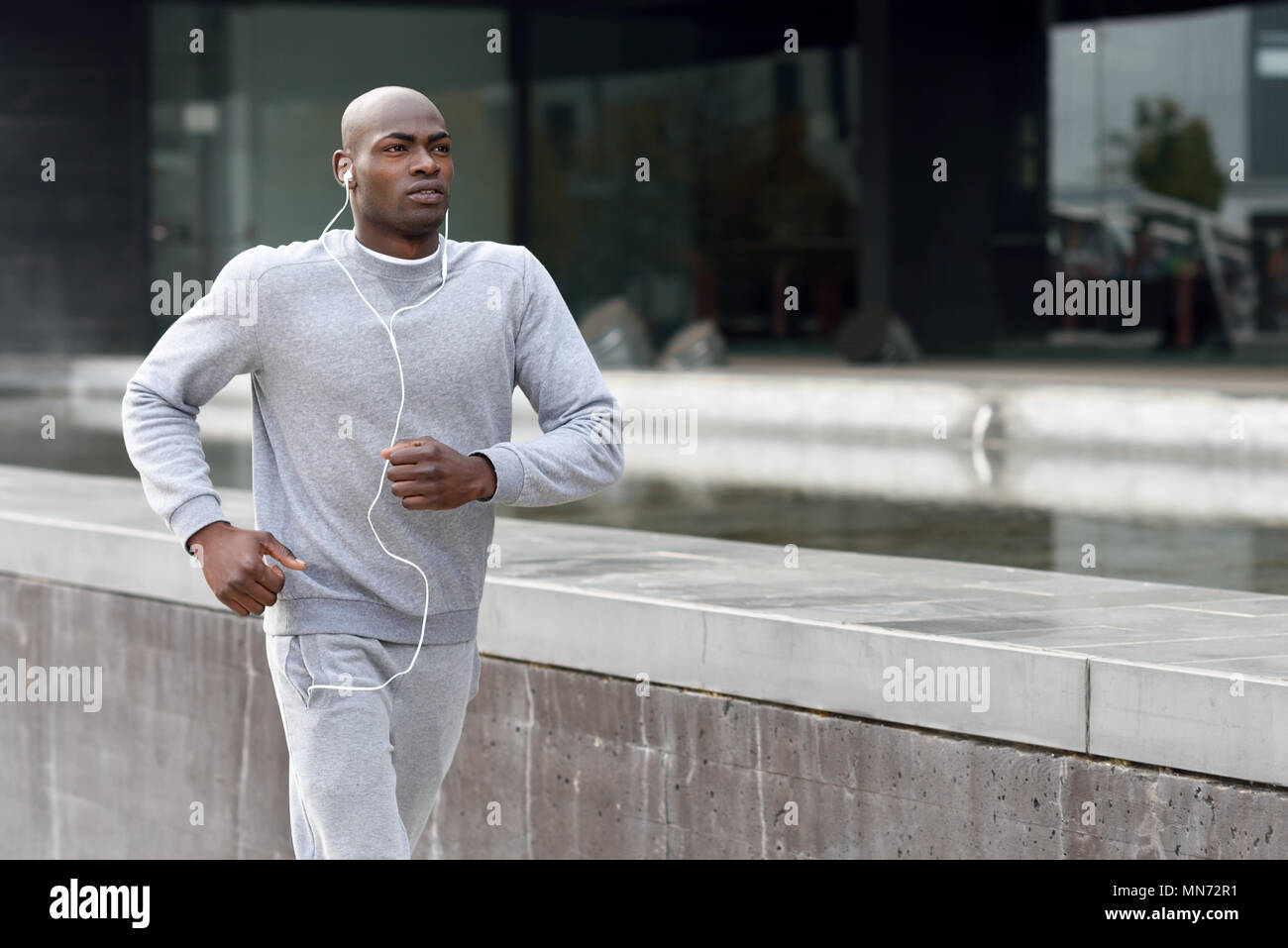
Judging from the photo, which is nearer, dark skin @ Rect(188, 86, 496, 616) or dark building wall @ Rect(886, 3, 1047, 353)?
dark skin @ Rect(188, 86, 496, 616)

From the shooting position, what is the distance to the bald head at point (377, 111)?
3.47 meters

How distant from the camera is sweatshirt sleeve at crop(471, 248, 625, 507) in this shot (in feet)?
11.6

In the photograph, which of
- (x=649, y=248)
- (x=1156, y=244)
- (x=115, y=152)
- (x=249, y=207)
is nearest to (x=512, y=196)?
(x=649, y=248)

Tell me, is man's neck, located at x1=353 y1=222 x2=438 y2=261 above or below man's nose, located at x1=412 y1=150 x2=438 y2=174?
below

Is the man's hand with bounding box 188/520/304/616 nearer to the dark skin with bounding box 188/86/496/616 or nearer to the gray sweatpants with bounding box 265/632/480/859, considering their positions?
the dark skin with bounding box 188/86/496/616

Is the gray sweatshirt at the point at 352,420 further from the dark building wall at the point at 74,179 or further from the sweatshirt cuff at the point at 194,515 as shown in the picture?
the dark building wall at the point at 74,179

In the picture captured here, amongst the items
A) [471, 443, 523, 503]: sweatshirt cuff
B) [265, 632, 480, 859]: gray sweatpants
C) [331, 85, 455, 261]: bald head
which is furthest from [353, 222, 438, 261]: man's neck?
[265, 632, 480, 859]: gray sweatpants

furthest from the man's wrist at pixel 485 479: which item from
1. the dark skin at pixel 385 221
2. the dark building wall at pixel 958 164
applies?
the dark building wall at pixel 958 164

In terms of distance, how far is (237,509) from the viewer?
25.8ft

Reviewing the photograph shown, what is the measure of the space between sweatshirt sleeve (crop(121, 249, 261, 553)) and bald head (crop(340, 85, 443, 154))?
299mm
